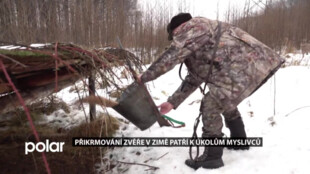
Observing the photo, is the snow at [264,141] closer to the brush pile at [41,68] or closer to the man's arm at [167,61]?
the man's arm at [167,61]

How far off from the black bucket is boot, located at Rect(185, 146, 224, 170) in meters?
0.47

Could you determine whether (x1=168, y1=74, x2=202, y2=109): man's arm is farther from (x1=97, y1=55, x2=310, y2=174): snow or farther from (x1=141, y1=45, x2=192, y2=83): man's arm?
(x1=141, y1=45, x2=192, y2=83): man's arm

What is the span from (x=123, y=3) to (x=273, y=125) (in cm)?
406

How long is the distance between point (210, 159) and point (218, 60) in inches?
30.2

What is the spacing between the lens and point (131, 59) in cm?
222

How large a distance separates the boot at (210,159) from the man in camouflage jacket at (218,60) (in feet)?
0.71

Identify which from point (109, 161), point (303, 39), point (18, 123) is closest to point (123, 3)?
point (18, 123)

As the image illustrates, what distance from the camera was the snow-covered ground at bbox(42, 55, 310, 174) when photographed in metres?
1.92

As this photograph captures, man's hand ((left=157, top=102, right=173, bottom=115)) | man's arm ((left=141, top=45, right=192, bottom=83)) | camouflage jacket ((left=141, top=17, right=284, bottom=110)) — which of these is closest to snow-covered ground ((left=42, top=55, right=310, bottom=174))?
man's hand ((left=157, top=102, right=173, bottom=115))

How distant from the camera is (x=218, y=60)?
1.81m

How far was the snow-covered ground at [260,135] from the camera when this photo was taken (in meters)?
1.92

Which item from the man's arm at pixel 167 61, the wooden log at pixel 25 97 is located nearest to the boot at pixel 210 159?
the man's arm at pixel 167 61

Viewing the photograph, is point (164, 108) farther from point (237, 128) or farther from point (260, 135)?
point (260, 135)

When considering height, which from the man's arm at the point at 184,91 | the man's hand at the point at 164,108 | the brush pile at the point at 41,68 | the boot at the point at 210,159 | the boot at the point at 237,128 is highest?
the brush pile at the point at 41,68
